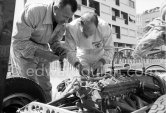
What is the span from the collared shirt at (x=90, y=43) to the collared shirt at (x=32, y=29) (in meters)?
0.44

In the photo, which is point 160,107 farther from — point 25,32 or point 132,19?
point 132,19

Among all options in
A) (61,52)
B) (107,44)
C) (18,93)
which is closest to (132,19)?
(107,44)

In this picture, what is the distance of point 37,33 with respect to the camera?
9.82ft

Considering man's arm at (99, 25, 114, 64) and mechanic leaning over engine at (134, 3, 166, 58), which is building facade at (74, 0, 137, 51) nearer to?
man's arm at (99, 25, 114, 64)

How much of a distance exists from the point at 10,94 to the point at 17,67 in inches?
41.8

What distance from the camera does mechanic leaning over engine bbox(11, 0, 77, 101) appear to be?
282 centimetres

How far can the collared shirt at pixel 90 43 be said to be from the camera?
3527 mm

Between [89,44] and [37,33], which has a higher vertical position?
[37,33]

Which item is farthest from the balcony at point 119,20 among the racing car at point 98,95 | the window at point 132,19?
the racing car at point 98,95

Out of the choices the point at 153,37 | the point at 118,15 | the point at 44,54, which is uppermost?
the point at 118,15

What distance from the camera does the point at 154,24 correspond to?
2150 millimetres

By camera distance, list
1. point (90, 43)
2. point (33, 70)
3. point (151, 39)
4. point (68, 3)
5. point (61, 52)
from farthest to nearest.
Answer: point (90, 43), point (61, 52), point (33, 70), point (68, 3), point (151, 39)

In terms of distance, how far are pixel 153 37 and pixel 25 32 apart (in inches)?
62.2

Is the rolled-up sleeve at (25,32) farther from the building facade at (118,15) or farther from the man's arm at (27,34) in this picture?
the building facade at (118,15)
